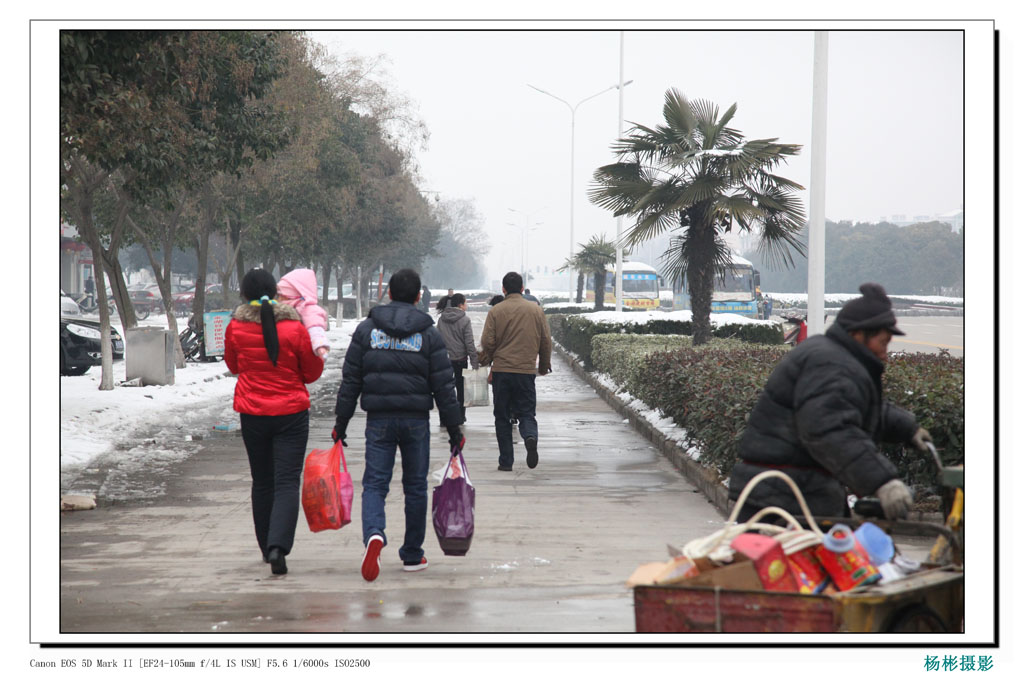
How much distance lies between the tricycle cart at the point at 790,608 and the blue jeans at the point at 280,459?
2.91 m

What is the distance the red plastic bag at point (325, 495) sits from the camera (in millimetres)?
6148

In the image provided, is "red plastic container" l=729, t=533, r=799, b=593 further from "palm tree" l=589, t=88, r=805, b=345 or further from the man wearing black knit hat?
"palm tree" l=589, t=88, r=805, b=345

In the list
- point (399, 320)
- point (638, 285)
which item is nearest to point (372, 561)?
point (399, 320)

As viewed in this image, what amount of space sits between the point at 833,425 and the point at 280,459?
3.30m

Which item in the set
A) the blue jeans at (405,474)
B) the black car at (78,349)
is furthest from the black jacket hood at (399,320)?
the black car at (78,349)

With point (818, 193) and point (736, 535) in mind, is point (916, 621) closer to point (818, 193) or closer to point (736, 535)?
point (736, 535)

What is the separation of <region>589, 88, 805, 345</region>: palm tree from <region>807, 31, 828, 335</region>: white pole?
15.9 feet

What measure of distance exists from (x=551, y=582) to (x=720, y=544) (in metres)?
2.40

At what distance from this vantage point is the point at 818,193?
1027 cm

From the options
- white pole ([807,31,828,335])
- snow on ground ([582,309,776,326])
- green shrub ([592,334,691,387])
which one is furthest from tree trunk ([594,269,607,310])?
white pole ([807,31,828,335])

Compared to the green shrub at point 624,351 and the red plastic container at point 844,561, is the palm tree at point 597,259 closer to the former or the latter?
the green shrub at point 624,351

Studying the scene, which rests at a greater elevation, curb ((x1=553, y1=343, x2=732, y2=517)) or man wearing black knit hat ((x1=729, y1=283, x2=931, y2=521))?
man wearing black knit hat ((x1=729, y1=283, x2=931, y2=521))

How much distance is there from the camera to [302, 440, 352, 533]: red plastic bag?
615 centimetres

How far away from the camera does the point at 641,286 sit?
5266 cm
